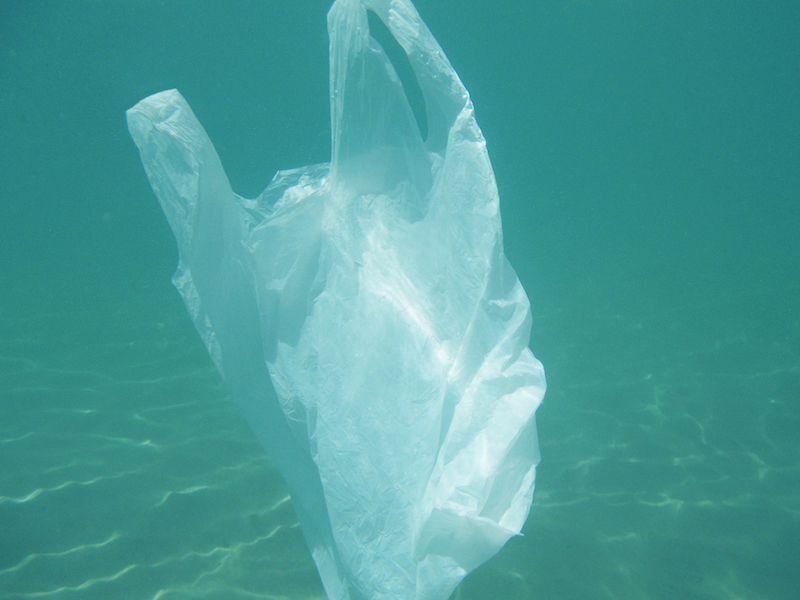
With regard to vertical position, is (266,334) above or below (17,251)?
above

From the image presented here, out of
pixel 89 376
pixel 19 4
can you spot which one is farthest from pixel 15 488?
pixel 19 4

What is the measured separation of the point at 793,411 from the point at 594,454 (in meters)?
2.46

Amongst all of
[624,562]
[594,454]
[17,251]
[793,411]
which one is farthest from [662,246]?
[17,251]

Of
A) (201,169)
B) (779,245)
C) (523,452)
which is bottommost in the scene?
(779,245)

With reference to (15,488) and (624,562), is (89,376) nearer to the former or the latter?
(15,488)

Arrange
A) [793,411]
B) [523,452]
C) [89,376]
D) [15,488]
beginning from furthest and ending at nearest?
[89,376], [793,411], [15,488], [523,452]

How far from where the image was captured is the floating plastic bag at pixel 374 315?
5.48 ft

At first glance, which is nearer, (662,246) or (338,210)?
(338,210)

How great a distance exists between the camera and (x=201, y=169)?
6.78 ft

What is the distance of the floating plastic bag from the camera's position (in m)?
1.67

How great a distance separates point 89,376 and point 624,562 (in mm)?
6252

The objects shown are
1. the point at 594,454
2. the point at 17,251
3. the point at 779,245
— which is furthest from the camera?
→ the point at 17,251

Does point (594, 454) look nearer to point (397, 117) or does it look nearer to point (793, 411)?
point (793, 411)

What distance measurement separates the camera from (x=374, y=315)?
2.19 meters
